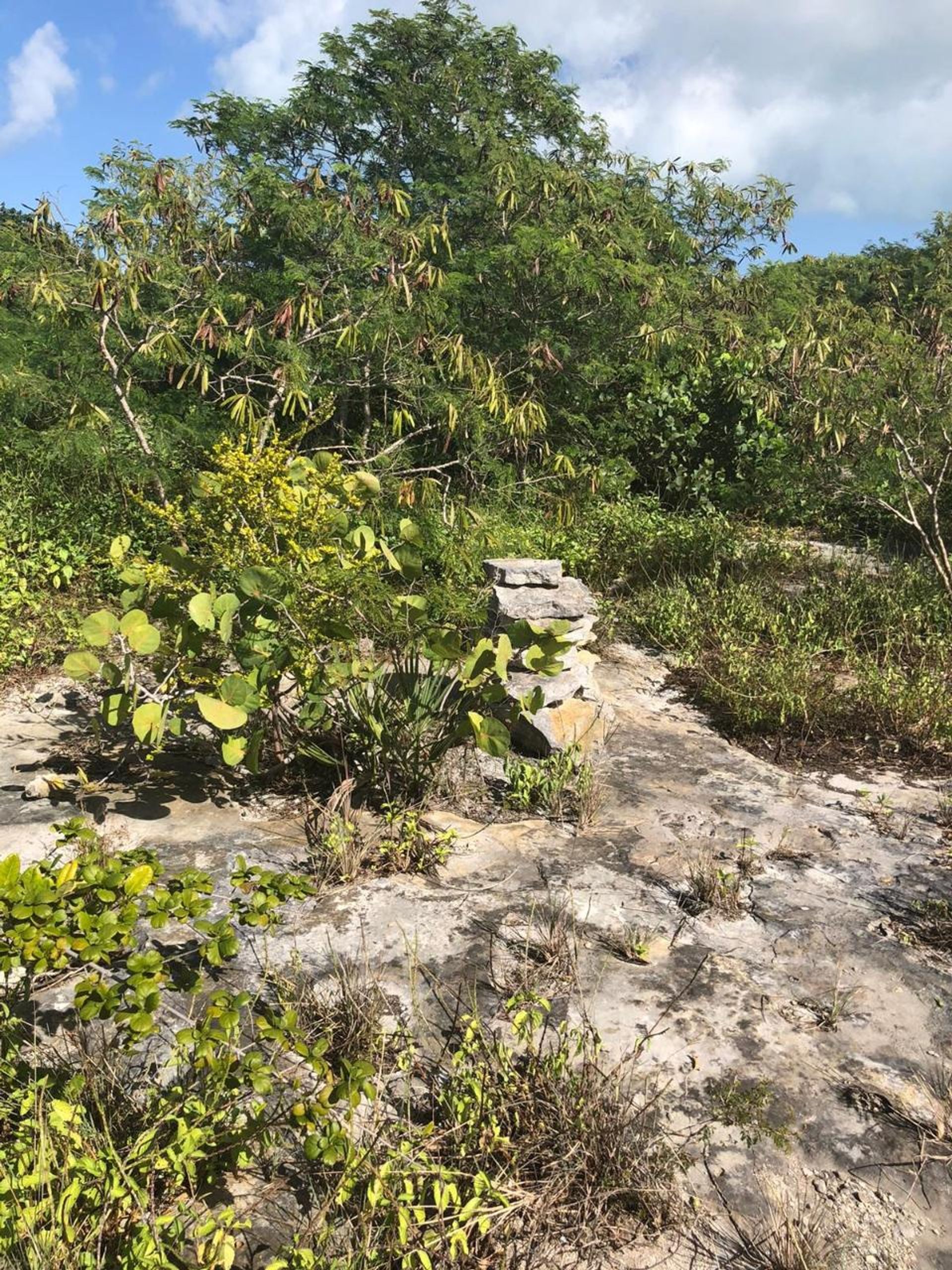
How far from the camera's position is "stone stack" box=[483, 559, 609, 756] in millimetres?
4375

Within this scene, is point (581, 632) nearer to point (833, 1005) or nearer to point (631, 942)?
point (631, 942)

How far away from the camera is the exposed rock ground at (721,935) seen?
2.09m

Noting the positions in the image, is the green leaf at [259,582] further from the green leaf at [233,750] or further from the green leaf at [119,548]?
the green leaf at [119,548]

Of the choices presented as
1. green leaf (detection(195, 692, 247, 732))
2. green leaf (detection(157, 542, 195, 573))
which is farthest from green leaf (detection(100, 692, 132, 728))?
green leaf (detection(157, 542, 195, 573))

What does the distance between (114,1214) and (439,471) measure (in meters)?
5.93

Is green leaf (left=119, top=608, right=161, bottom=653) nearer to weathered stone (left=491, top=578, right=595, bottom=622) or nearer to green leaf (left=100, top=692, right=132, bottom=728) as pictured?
green leaf (left=100, top=692, right=132, bottom=728)

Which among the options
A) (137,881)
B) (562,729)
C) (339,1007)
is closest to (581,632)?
(562,729)

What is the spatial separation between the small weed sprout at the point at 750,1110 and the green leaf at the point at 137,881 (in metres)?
1.54

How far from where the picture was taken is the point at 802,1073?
2.38m

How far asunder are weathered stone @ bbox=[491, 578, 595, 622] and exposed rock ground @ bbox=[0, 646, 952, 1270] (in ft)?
2.66

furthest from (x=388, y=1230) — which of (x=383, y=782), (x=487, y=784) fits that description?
(x=487, y=784)

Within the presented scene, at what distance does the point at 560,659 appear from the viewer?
4.79 m

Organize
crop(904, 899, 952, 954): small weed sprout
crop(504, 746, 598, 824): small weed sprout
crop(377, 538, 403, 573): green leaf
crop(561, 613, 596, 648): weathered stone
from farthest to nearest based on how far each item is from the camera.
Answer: crop(561, 613, 596, 648): weathered stone → crop(377, 538, 403, 573): green leaf → crop(504, 746, 598, 824): small weed sprout → crop(904, 899, 952, 954): small weed sprout

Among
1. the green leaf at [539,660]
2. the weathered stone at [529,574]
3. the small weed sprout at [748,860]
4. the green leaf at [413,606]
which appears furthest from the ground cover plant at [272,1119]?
the weathered stone at [529,574]
